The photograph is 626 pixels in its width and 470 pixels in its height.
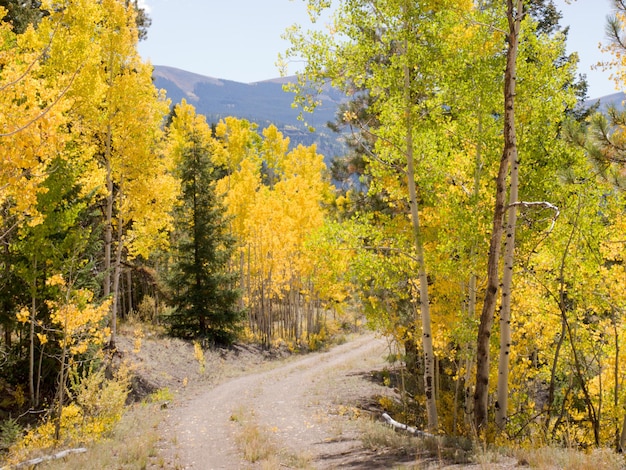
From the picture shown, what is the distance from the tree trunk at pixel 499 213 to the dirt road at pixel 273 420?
256 cm

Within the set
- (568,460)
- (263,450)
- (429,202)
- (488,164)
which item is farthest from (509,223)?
(263,450)

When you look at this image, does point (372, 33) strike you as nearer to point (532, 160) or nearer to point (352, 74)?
point (352, 74)

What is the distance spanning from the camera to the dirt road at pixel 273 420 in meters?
9.05

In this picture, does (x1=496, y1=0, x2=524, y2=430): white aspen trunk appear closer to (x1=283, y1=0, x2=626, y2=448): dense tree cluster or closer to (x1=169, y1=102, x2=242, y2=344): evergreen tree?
(x1=283, y1=0, x2=626, y2=448): dense tree cluster

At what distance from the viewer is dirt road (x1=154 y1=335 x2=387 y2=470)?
9.05m

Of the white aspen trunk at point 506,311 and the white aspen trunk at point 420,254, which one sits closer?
the white aspen trunk at point 506,311

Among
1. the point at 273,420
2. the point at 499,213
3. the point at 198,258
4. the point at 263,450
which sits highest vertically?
the point at 499,213

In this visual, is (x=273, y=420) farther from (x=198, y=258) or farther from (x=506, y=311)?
(x=198, y=258)

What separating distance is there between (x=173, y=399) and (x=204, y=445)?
5380 mm

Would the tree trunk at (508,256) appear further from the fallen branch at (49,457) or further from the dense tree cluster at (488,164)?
the fallen branch at (49,457)

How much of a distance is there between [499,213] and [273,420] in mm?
7949

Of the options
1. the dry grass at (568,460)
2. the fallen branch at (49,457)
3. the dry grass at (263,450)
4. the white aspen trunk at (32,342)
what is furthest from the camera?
the white aspen trunk at (32,342)

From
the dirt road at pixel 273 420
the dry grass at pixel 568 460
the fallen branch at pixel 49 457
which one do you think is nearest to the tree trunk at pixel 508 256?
the dry grass at pixel 568 460

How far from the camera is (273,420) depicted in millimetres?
12336
